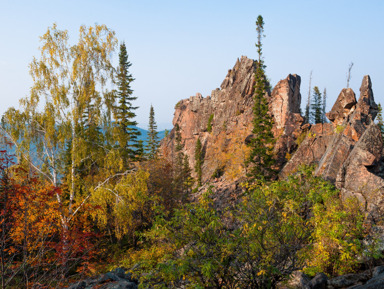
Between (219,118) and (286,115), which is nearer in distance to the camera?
(286,115)

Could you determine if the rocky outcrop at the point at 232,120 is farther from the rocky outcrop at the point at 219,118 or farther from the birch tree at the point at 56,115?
the birch tree at the point at 56,115

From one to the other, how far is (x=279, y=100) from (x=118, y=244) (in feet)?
138

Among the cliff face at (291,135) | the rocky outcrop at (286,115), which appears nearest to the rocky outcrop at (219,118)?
the cliff face at (291,135)

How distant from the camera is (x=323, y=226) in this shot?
9344 millimetres

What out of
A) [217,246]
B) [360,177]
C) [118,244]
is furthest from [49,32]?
[360,177]

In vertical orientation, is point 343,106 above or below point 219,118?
below

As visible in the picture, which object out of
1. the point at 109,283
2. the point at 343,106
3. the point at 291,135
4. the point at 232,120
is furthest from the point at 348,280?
the point at 232,120

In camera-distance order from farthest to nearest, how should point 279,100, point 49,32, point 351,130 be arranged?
point 279,100 < point 351,130 < point 49,32

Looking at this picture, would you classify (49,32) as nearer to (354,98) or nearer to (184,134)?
(354,98)

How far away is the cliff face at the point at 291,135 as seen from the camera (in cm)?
1528

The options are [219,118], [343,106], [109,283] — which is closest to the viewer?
[109,283]

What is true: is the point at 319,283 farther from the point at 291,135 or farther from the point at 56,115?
the point at 291,135

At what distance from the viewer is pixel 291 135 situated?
45.1 metres

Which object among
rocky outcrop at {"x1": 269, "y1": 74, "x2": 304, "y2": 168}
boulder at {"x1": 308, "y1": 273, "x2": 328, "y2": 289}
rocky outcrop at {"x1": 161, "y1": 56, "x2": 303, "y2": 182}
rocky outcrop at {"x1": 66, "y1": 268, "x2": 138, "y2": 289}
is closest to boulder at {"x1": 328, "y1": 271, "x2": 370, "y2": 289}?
boulder at {"x1": 308, "y1": 273, "x2": 328, "y2": 289}
